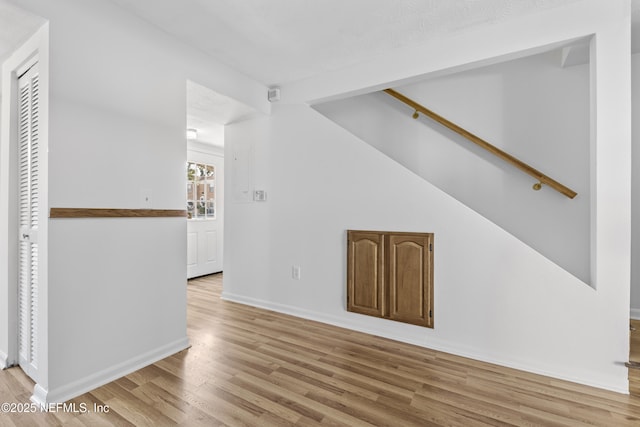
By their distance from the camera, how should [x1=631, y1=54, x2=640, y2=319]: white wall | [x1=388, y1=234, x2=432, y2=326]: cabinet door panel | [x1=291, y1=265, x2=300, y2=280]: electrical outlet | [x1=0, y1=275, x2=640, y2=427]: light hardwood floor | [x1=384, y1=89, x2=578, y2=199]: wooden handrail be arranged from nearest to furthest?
[x1=0, y1=275, x2=640, y2=427]: light hardwood floor
[x1=388, y1=234, x2=432, y2=326]: cabinet door panel
[x1=384, y1=89, x2=578, y2=199]: wooden handrail
[x1=631, y1=54, x2=640, y2=319]: white wall
[x1=291, y1=265, x2=300, y2=280]: electrical outlet

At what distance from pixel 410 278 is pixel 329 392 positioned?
3.67 ft

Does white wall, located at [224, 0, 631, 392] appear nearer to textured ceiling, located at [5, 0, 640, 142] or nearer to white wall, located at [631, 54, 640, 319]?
textured ceiling, located at [5, 0, 640, 142]

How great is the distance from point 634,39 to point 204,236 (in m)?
5.50

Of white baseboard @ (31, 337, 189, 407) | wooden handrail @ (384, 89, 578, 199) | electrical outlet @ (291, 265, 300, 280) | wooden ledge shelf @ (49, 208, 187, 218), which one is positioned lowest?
white baseboard @ (31, 337, 189, 407)

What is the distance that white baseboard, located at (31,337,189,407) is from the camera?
167 cm

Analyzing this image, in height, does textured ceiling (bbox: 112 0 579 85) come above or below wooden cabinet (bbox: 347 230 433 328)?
above

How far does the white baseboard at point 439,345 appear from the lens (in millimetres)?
1893

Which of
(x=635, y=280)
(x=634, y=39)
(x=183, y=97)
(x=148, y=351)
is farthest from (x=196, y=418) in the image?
(x=634, y=39)

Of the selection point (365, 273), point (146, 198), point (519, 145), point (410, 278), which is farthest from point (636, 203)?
point (146, 198)

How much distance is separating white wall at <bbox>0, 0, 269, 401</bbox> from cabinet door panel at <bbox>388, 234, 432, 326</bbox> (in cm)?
169

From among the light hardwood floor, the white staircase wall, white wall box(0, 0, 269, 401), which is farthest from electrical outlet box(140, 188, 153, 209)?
the white staircase wall

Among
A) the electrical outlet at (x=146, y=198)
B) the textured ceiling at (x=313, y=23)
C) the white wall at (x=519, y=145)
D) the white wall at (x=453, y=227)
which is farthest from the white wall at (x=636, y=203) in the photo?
the electrical outlet at (x=146, y=198)

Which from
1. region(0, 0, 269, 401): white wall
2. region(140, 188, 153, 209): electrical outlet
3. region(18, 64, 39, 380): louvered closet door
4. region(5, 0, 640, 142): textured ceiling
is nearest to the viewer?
region(0, 0, 269, 401): white wall

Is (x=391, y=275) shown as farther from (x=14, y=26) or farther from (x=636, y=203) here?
(x=14, y=26)
